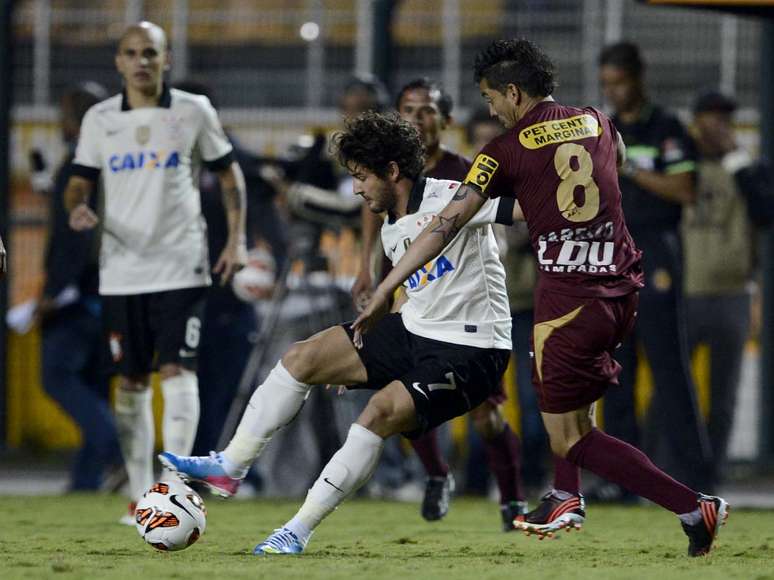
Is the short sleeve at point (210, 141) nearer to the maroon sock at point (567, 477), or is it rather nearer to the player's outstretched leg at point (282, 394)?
the player's outstretched leg at point (282, 394)

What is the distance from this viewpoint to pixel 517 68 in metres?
6.87

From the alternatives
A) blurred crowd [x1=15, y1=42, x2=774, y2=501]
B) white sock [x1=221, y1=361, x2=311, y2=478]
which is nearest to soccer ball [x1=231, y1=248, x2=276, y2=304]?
blurred crowd [x1=15, y1=42, x2=774, y2=501]

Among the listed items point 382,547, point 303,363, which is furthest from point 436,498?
point 303,363

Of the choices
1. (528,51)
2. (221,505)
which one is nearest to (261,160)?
(221,505)

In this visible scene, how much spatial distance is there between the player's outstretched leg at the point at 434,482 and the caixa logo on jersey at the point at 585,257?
78.0 inches

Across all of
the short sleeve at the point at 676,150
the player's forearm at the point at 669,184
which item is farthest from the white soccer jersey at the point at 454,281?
the short sleeve at the point at 676,150

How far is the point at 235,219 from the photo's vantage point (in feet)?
29.1

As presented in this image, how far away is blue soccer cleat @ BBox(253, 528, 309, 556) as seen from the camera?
6.61 metres

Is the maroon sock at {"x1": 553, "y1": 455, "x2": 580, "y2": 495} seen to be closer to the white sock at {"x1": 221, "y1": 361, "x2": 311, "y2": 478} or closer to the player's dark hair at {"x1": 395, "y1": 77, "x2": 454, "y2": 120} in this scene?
the white sock at {"x1": 221, "y1": 361, "x2": 311, "y2": 478}

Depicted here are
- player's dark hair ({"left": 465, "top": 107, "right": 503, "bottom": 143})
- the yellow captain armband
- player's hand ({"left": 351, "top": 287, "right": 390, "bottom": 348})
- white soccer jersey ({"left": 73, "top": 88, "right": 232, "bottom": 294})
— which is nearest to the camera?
player's hand ({"left": 351, "top": 287, "right": 390, "bottom": 348})

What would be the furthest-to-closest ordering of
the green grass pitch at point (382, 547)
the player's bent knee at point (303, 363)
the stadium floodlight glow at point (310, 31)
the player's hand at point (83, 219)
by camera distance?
1. the stadium floodlight glow at point (310, 31)
2. the player's hand at point (83, 219)
3. the player's bent knee at point (303, 363)
4. the green grass pitch at point (382, 547)

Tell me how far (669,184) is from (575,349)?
334 cm

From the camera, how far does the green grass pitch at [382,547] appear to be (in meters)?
Answer: 6.11

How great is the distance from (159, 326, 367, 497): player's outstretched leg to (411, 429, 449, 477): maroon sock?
63.6 inches
